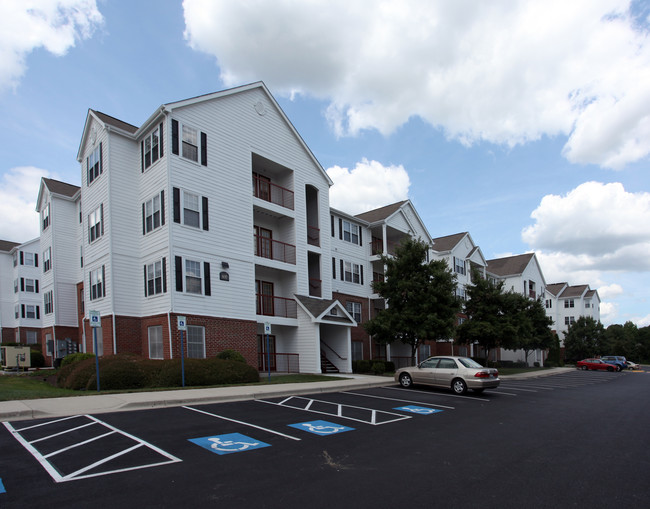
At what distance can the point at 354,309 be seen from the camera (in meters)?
31.9

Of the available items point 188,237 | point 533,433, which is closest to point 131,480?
point 533,433

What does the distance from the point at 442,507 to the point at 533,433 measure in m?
5.65

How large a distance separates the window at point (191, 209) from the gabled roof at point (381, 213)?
15.6 meters

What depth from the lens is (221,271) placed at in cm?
2169

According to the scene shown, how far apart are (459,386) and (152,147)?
16.8m

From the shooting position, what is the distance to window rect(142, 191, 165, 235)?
20391 mm

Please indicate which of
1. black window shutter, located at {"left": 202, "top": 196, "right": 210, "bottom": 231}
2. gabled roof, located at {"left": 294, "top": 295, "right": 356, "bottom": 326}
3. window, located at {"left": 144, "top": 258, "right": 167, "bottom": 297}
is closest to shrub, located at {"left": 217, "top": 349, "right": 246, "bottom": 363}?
window, located at {"left": 144, "top": 258, "right": 167, "bottom": 297}

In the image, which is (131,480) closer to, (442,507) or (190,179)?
(442,507)

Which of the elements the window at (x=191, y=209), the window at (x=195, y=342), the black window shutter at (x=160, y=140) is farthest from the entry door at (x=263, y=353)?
the black window shutter at (x=160, y=140)

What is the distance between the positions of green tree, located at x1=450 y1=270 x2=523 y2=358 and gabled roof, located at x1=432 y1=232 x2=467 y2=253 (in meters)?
8.50

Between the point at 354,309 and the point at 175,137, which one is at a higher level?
the point at 175,137

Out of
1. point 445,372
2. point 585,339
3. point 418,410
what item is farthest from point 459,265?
point 418,410

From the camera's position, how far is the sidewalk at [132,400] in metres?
10.4

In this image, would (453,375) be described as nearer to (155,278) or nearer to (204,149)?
(155,278)
